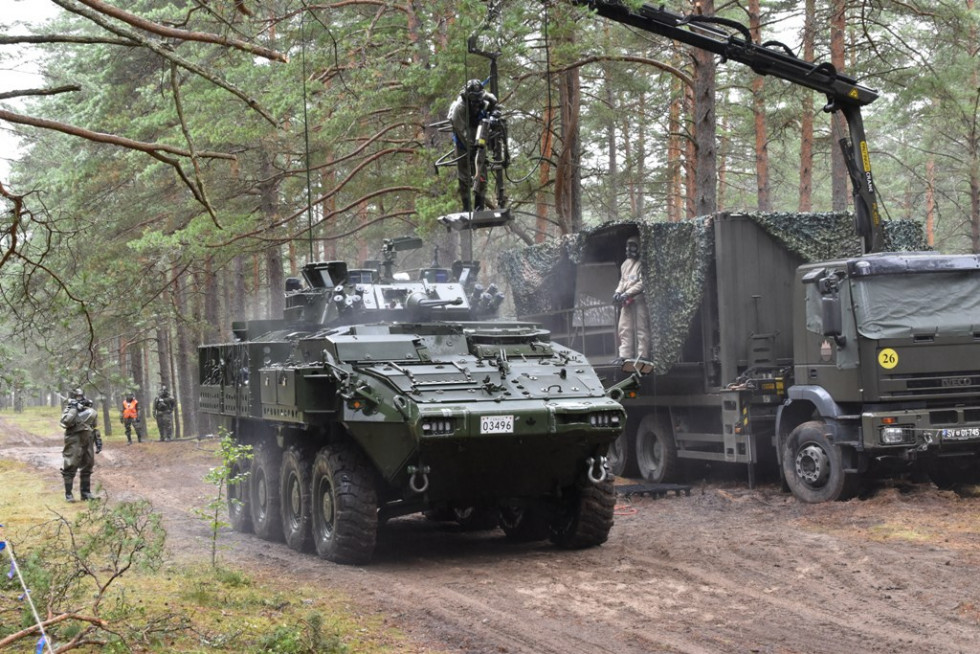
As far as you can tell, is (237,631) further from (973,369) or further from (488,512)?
(973,369)

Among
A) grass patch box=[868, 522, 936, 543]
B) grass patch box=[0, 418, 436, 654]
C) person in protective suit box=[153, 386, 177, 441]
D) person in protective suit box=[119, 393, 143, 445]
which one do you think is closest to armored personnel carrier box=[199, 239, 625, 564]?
grass patch box=[0, 418, 436, 654]

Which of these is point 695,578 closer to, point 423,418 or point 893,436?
point 423,418

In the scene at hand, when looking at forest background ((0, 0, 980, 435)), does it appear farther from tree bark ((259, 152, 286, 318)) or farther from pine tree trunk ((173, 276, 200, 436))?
pine tree trunk ((173, 276, 200, 436))

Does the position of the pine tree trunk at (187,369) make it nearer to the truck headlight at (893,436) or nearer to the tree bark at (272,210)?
the tree bark at (272,210)

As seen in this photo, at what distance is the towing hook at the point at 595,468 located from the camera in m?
10.4

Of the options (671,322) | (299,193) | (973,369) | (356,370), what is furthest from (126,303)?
(973,369)

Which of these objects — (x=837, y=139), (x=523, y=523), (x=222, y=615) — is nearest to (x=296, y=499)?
(x=523, y=523)

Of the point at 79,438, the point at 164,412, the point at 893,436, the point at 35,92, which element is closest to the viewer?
the point at 35,92

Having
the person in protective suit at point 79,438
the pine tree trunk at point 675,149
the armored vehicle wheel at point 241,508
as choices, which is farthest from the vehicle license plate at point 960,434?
the pine tree trunk at point 675,149

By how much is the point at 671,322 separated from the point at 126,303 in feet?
40.8

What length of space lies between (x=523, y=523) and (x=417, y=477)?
2285mm

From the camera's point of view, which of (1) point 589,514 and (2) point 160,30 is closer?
(2) point 160,30

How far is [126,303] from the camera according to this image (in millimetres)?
22906

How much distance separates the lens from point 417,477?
998 cm
